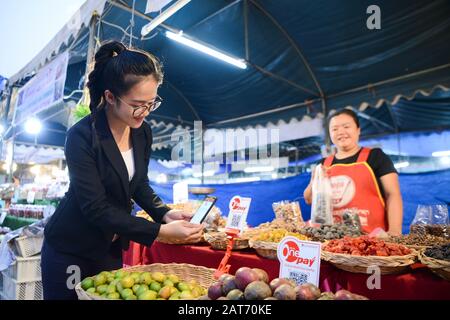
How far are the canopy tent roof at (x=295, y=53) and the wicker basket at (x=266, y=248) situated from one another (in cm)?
231

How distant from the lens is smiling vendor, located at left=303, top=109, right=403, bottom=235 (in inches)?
78.7

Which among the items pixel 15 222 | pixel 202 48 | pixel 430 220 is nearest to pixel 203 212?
pixel 430 220

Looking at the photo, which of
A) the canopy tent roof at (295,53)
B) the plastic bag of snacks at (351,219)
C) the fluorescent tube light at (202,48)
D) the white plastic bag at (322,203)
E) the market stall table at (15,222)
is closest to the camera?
the plastic bag of snacks at (351,219)

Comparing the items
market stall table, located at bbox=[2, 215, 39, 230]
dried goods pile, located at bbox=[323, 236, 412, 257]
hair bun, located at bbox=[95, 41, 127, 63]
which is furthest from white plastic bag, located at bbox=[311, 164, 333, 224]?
market stall table, located at bbox=[2, 215, 39, 230]

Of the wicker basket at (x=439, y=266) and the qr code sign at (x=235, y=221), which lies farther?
Answer: the qr code sign at (x=235, y=221)

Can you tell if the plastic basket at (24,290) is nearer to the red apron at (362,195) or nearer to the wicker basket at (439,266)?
the red apron at (362,195)

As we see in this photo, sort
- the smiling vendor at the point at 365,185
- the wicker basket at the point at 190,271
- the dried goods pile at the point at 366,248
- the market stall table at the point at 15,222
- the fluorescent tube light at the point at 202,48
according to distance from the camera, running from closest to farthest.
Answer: the dried goods pile at the point at 366,248
the wicker basket at the point at 190,271
the smiling vendor at the point at 365,185
the market stall table at the point at 15,222
the fluorescent tube light at the point at 202,48

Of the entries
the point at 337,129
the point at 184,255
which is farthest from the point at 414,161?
the point at 184,255

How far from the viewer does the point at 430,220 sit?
5.21 feet

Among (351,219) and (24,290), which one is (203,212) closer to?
(351,219)

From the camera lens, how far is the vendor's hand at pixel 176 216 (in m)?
1.52

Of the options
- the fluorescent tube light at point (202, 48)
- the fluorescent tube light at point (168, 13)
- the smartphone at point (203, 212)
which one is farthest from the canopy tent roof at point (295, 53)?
the smartphone at point (203, 212)

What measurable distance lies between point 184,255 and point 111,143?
0.90 m

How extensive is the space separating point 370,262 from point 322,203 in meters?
0.79
